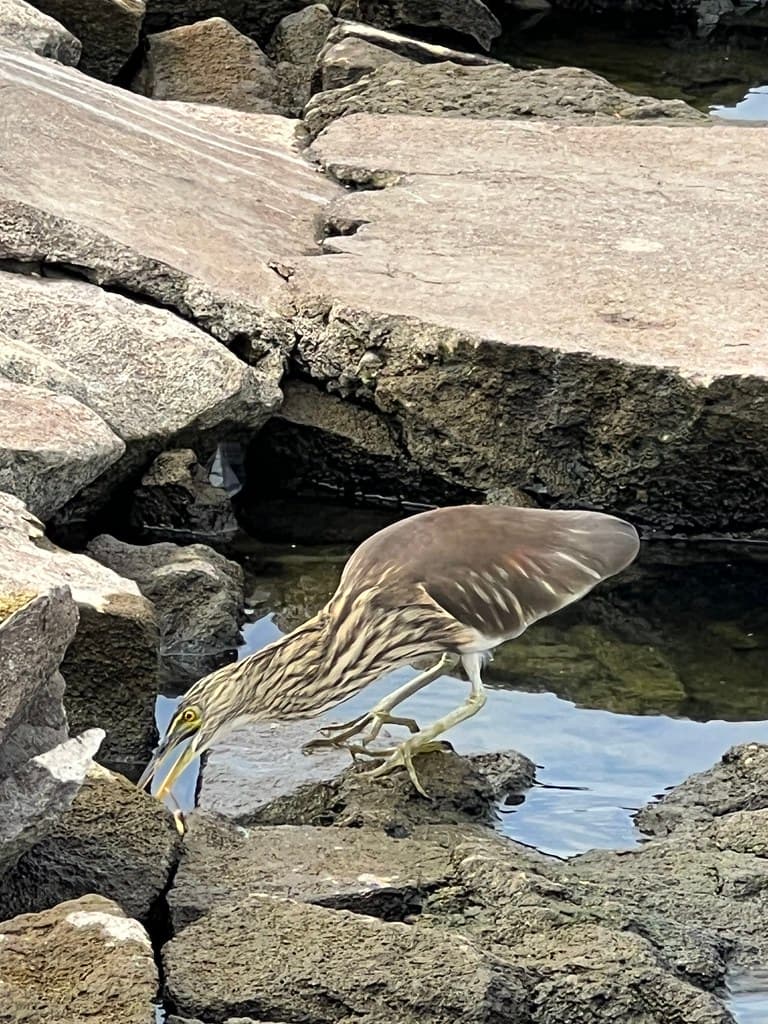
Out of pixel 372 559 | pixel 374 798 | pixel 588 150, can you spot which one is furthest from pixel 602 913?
pixel 588 150

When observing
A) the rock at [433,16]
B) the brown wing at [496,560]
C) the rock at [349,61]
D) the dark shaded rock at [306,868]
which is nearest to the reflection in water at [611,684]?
the brown wing at [496,560]

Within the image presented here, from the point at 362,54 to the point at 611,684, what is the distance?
16.4 ft

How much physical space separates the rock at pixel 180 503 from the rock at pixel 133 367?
79 millimetres

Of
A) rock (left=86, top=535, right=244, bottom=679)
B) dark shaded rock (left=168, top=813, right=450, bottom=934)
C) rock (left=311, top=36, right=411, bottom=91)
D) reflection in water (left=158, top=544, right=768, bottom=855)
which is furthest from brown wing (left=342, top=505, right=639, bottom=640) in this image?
rock (left=311, top=36, right=411, bottom=91)

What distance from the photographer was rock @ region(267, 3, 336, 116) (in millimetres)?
10914

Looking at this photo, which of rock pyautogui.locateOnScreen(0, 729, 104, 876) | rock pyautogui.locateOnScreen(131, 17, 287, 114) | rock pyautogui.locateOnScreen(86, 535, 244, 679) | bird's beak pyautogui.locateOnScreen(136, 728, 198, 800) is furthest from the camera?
rock pyautogui.locateOnScreen(131, 17, 287, 114)

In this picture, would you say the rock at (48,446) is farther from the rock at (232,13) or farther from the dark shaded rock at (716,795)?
the rock at (232,13)

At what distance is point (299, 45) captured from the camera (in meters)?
11.2

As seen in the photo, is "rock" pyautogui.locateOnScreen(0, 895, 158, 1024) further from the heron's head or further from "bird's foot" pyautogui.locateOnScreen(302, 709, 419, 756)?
"bird's foot" pyautogui.locateOnScreen(302, 709, 419, 756)

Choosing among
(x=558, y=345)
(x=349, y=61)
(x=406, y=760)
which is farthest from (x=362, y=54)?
(x=406, y=760)

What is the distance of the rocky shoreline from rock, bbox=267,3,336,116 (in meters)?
0.03

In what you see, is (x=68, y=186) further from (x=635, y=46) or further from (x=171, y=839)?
(x=635, y=46)

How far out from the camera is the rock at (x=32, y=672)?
160 inches

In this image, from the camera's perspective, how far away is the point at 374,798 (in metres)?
5.23
